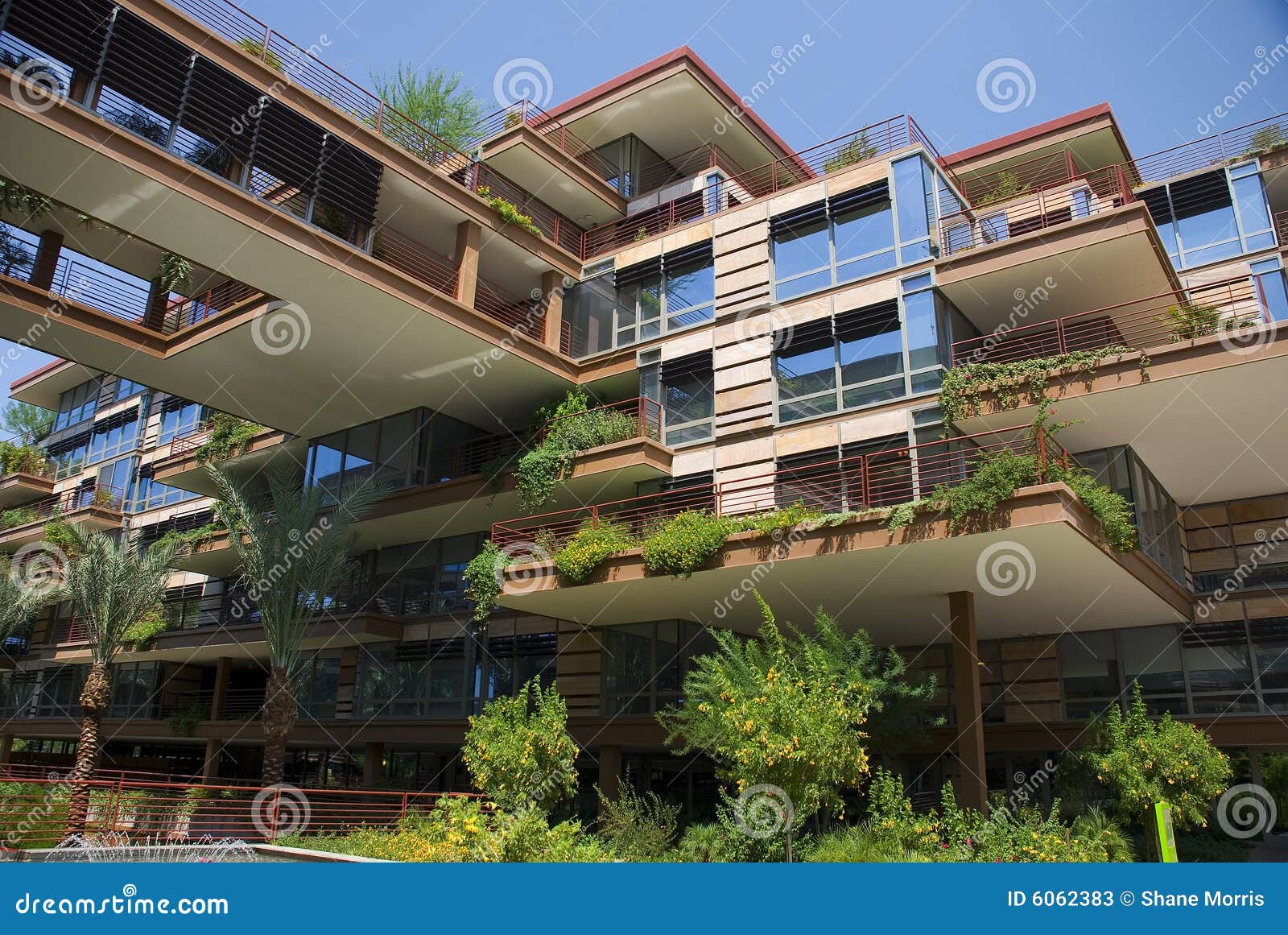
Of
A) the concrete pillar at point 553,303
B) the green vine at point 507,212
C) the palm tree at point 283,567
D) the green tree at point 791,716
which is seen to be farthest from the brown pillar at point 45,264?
the green tree at point 791,716

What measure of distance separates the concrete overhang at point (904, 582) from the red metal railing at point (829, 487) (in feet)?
4.03

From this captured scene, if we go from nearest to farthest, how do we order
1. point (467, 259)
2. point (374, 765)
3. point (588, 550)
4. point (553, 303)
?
point (588, 550) < point (467, 259) < point (553, 303) < point (374, 765)

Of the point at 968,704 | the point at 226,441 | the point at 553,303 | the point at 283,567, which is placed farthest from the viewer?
the point at 226,441

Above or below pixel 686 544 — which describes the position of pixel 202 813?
below

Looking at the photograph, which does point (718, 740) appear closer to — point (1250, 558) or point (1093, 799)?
point (1093, 799)

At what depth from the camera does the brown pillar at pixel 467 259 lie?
75.1 feet

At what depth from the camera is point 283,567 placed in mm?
22516

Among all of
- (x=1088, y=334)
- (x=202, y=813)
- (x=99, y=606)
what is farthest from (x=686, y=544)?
(x=99, y=606)

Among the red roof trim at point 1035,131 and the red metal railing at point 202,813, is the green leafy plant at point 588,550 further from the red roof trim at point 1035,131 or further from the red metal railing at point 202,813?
the red roof trim at point 1035,131

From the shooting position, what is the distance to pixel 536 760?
1725 cm

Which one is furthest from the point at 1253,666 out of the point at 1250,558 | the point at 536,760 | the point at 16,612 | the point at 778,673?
the point at 16,612

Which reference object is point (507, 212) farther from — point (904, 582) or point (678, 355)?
point (904, 582)

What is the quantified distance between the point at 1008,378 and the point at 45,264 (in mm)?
21195

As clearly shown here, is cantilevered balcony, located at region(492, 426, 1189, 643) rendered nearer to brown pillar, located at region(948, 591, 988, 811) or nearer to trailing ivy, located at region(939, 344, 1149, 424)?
brown pillar, located at region(948, 591, 988, 811)
